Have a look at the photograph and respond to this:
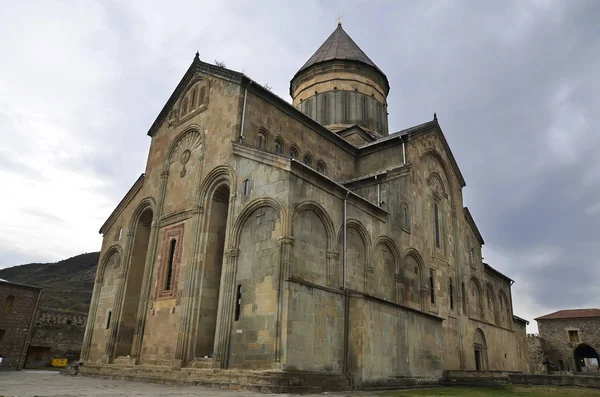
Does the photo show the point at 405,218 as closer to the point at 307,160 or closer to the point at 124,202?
the point at 307,160

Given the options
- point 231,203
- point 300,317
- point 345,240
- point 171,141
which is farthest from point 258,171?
point 171,141

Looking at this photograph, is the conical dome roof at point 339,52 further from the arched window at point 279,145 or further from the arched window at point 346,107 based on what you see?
the arched window at point 279,145

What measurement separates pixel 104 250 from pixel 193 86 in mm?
8762

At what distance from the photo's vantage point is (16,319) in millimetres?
26719

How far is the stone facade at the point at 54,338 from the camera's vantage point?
29.5m

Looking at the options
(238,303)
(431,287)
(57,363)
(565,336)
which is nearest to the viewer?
(238,303)

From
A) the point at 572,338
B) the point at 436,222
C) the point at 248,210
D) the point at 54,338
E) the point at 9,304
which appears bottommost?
the point at 54,338

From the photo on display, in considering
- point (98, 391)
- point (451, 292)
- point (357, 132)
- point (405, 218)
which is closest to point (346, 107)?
A: point (357, 132)

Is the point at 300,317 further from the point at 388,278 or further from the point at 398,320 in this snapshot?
the point at 388,278

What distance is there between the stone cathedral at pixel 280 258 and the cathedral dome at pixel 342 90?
5.49 ft

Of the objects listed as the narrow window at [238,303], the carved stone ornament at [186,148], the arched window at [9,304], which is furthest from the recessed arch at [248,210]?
the arched window at [9,304]

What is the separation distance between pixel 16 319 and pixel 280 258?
2247 centimetres

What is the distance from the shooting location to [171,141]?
1906 cm

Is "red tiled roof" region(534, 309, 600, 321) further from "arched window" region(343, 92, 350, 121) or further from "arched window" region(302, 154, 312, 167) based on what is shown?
"arched window" region(302, 154, 312, 167)
